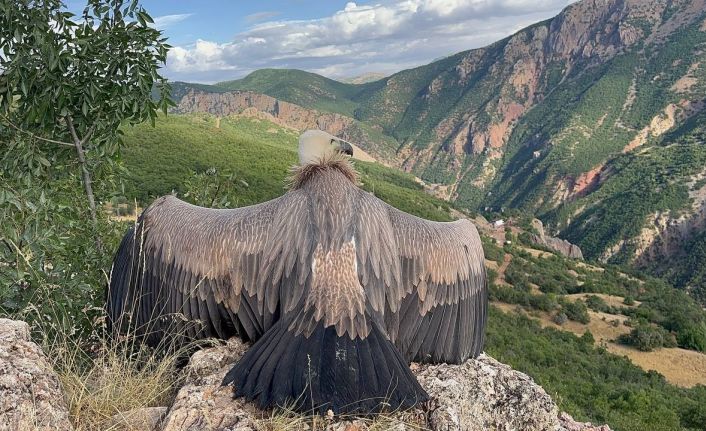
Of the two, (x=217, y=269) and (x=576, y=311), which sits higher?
(x=217, y=269)

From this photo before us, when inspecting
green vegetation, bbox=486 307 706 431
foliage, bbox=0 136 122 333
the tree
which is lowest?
green vegetation, bbox=486 307 706 431

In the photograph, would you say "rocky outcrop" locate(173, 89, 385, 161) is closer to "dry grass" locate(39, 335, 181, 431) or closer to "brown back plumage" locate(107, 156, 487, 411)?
"brown back plumage" locate(107, 156, 487, 411)

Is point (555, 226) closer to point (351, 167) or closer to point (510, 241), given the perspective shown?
point (510, 241)

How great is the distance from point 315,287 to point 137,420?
1166mm

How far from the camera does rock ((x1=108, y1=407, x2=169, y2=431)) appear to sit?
262 centimetres

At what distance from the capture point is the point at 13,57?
415cm

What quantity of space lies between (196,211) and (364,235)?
134 cm

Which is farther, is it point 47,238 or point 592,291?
point 592,291

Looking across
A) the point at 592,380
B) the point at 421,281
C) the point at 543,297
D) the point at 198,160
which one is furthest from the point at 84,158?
the point at 198,160

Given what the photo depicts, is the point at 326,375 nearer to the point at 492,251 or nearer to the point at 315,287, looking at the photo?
the point at 315,287

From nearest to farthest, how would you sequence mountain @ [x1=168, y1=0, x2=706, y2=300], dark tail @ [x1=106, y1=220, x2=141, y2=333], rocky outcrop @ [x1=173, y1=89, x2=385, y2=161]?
dark tail @ [x1=106, y1=220, x2=141, y2=333], mountain @ [x1=168, y1=0, x2=706, y2=300], rocky outcrop @ [x1=173, y1=89, x2=385, y2=161]

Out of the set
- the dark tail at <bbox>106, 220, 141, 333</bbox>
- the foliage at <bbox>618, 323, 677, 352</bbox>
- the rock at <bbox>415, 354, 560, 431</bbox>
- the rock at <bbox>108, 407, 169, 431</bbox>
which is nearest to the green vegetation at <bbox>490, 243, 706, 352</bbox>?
the foliage at <bbox>618, 323, 677, 352</bbox>

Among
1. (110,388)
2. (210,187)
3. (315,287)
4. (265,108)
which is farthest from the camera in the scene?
(265,108)

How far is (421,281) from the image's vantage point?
11.9ft
